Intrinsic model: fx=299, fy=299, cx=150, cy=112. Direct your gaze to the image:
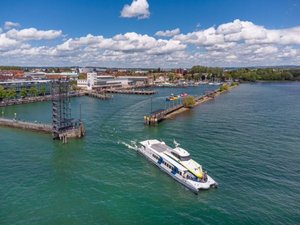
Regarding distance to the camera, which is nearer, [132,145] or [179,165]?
[179,165]

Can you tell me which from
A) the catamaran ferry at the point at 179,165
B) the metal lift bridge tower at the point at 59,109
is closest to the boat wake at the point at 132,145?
the catamaran ferry at the point at 179,165

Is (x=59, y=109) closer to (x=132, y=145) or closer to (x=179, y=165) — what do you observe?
(x=132, y=145)

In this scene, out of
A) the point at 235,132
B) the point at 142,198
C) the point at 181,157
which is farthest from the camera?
the point at 235,132

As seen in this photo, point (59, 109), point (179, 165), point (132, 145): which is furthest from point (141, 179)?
point (59, 109)

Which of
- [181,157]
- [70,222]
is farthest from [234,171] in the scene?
[70,222]

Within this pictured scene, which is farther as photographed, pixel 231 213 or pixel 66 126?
pixel 66 126

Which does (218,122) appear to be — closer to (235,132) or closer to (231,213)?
(235,132)
